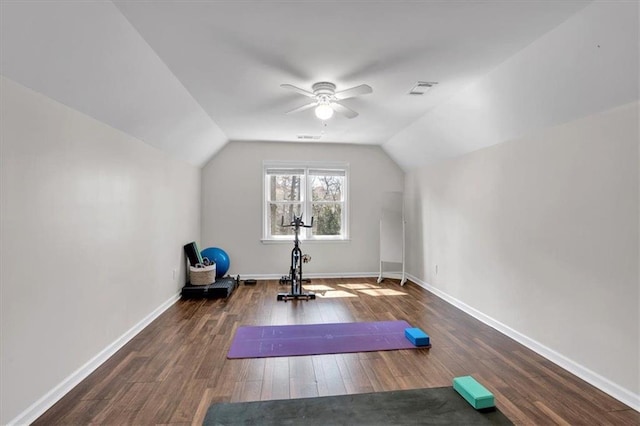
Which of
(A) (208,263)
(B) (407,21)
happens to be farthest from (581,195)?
(A) (208,263)

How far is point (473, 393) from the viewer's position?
2.25 m

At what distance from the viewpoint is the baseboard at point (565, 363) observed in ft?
7.62

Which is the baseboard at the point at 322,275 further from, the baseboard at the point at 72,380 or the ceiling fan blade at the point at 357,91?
the ceiling fan blade at the point at 357,91

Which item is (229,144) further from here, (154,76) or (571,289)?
(571,289)

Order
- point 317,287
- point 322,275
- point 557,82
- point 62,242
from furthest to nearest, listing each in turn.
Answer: point 322,275 → point 317,287 → point 557,82 → point 62,242

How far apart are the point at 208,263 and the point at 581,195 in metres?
5.06

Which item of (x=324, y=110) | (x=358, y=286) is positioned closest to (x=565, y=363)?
(x=324, y=110)

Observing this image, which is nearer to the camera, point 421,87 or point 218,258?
point 421,87

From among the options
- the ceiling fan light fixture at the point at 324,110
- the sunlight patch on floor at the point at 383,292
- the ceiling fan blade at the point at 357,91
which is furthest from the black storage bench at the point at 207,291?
the ceiling fan blade at the point at 357,91

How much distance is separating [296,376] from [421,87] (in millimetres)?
3120

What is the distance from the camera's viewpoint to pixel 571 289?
2824mm

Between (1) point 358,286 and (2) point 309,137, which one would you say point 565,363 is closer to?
(1) point 358,286

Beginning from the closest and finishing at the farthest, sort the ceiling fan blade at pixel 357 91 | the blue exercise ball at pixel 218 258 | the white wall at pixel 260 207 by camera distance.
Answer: the ceiling fan blade at pixel 357 91
the blue exercise ball at pixel 218 258
the white wall at pixel 260 207

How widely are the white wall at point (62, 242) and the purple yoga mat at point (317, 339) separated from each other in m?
1.26
